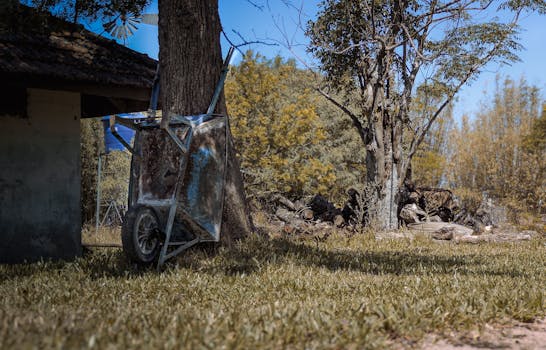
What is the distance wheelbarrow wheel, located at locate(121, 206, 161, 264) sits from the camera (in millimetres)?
5906

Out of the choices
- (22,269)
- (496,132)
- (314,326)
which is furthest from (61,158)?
(496,132)

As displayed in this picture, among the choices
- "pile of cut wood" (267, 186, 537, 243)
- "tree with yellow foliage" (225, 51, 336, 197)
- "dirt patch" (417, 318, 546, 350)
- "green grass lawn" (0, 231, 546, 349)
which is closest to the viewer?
"green grass lawn" (0, 231, 546, 349)

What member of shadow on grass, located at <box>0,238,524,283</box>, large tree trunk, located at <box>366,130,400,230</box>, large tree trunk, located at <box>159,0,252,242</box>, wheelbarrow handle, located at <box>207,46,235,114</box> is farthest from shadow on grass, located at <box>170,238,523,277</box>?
large tree trunk, located at <box>366,130,400,230</box>

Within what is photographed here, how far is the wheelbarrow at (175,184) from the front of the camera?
6191 millimetres

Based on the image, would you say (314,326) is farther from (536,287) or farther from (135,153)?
(135,153)

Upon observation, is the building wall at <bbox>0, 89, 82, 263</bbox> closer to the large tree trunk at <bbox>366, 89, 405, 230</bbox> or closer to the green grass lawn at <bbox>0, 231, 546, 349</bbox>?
the green grass lawn at <bbox>0, 231, 546, 349</bbox>

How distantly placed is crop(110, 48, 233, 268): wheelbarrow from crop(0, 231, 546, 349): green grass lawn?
334 mm

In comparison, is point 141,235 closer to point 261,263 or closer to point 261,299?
point 261,263

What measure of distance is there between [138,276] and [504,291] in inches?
143

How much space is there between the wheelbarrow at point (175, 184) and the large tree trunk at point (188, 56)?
1.89ft

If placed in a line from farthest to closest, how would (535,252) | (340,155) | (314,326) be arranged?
1. (340,155)
2. (535,252)
3. (314,326)

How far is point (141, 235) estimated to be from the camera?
20.2 feet

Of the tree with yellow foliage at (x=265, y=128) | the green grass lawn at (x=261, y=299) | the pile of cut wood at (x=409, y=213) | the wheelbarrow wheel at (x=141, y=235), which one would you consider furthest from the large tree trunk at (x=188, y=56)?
the tree with yellow foliage at (x=265, y=128)

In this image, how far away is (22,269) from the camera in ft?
22.2
